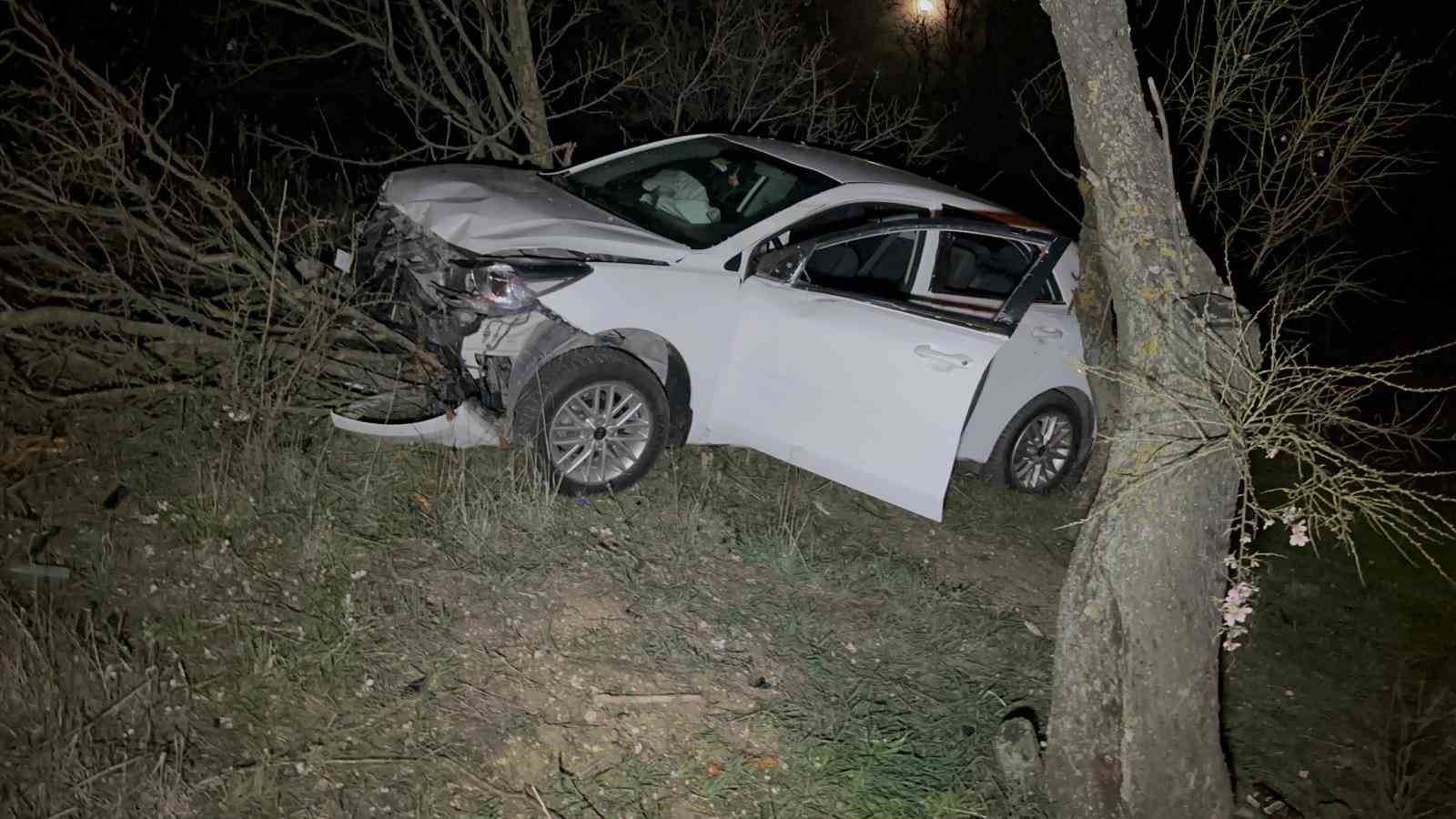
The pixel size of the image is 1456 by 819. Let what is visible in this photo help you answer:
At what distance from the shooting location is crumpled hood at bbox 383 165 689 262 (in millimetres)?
5250

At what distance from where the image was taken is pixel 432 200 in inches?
219

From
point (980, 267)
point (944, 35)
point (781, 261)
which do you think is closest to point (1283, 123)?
point (980, 267)

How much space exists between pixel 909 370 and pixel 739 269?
98 cm

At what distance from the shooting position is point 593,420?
17.5 ft

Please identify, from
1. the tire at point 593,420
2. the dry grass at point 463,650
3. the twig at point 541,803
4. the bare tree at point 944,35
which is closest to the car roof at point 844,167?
the tire at point 593,420

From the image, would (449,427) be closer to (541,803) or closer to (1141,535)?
(541,803)

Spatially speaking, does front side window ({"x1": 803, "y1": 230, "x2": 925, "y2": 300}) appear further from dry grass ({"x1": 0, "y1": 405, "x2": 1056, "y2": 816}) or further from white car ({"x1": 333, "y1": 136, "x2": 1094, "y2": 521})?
dry grass ({"x1": 0, "y1": 405, "x2": 1056, "y2": 816})

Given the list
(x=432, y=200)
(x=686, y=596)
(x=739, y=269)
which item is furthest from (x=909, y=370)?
(x=432, y=200)

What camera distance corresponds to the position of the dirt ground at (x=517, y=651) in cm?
358

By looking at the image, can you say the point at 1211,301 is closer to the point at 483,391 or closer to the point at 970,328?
the point at 970,328

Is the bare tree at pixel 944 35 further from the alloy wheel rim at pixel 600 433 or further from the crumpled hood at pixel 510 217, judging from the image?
the alloy wheel rim at pixel 600 433

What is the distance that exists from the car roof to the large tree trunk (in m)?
2.17

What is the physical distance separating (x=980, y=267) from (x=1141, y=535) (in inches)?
112

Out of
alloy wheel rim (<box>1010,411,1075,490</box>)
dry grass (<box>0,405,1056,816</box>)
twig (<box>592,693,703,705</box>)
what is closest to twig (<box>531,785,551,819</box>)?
dry grass (<box>0,405,1056,816</box>)
